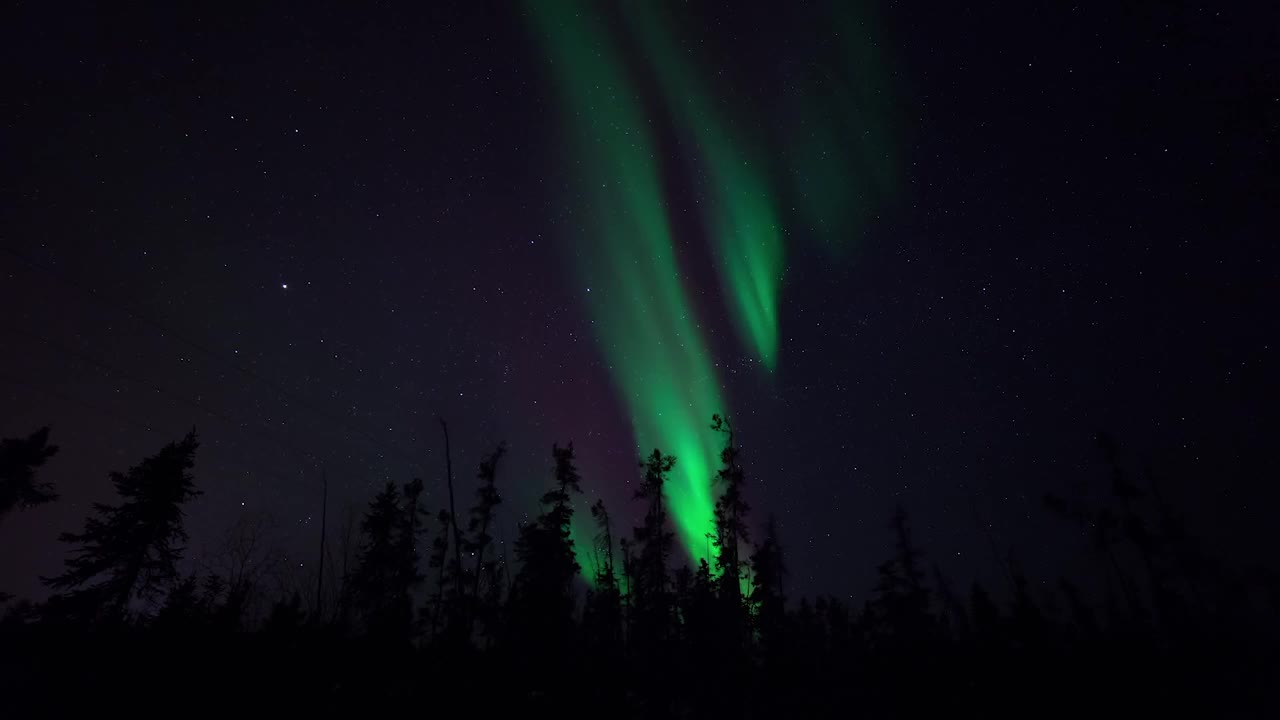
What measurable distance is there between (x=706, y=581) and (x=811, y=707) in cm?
1178

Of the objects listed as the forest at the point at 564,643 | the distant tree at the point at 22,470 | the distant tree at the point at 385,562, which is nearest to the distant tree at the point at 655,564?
the forest at the point at 564,643

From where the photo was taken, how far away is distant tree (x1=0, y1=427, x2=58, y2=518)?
2542cm

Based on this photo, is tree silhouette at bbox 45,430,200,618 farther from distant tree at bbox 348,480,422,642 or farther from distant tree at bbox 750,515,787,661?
distant tree at bbox 750,515,787,661

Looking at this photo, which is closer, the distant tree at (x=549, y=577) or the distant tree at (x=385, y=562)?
the distant tree at (x=549, y=577)

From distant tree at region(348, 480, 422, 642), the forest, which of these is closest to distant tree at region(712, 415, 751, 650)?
the forest

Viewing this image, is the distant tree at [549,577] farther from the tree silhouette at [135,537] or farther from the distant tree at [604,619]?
the tree silhouette at [135,537]

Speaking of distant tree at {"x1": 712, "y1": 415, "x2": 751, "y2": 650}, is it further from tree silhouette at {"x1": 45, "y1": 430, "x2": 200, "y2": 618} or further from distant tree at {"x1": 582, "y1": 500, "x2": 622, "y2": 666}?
tree silhouette at {"x1": 45, "y1": 430, "x2": 200, "y2": 618}

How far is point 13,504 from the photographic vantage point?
25.7 meters

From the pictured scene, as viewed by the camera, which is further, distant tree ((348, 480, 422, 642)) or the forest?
distant tree ((348, 480, 422, 642))

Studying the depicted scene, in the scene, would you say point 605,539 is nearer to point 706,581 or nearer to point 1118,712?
point 706,581

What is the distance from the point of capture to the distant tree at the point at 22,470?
1001 inches

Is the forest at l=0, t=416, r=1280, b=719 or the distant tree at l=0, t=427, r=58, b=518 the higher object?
the distant tree at l=0, t=427, r=58, b=518

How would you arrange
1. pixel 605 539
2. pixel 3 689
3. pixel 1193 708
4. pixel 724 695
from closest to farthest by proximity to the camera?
pixel 3 689, pixel 1193 708, pixel 724 695, pixel 605 539

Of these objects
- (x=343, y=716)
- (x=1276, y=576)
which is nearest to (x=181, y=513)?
(x=343, y=716)
